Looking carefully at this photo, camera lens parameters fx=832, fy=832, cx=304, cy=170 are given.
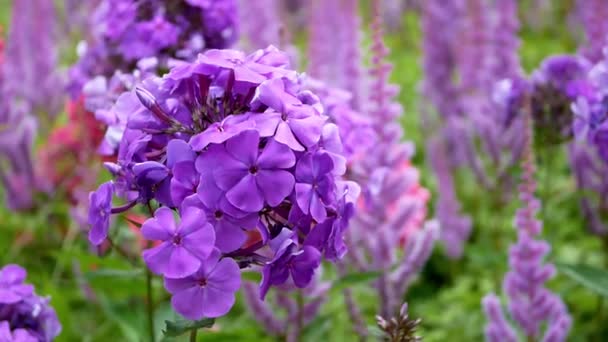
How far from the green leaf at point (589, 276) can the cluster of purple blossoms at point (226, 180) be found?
23.3 inches

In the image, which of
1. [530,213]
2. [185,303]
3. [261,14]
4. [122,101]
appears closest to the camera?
[185,303]

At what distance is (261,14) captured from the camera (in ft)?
12.9

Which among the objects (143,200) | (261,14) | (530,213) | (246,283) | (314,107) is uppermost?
(261,14)

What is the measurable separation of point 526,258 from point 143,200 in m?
1.09

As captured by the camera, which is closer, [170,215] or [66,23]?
[170,215]

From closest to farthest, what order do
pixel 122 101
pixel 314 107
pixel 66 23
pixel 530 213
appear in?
pixel 314 107
pixel 122 101
pixel 530 213
pixel 66 23

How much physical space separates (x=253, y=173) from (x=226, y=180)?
0.04 metres

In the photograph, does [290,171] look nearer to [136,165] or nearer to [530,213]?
[136,165]

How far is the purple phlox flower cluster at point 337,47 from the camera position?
2.84 meters

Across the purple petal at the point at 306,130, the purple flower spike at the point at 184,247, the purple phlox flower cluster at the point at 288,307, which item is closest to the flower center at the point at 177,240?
the purple flower spike at the point at 184,247

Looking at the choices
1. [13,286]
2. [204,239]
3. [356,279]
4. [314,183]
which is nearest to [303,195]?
[314,183]

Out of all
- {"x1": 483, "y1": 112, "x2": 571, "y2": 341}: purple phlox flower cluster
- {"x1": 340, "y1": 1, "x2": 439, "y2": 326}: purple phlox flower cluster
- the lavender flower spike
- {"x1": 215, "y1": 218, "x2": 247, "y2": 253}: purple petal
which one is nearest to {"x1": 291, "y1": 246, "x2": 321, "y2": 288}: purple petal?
{"x1": 215, "y1": 218, "x2": 247, "y2": 253}: purple petal

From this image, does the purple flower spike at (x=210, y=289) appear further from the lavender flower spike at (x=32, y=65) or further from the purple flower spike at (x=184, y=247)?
the lavender flower spike at (x=32, y=65)

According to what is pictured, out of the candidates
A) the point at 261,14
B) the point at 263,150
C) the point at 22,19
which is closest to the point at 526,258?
the point at 263,150
